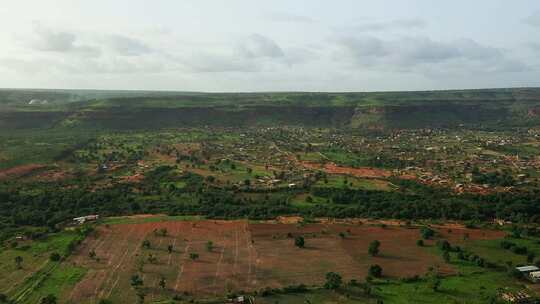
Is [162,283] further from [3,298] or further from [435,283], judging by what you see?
[435,283]

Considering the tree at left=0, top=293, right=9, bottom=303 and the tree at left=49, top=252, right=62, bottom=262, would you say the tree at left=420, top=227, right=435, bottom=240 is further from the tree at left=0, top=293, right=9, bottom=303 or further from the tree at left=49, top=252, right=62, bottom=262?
the tree at left=0, top=293, right=9, bottom=303

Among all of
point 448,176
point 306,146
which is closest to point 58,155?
point 306,146

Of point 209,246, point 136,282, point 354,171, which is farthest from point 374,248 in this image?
point 354,171

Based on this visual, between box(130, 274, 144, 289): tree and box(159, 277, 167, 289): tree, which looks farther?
box(130, 274, 144, 289): tree

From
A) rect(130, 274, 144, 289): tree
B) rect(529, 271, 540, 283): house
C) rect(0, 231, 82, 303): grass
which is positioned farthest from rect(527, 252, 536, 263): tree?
rect(0, 231, 82, 303): grass

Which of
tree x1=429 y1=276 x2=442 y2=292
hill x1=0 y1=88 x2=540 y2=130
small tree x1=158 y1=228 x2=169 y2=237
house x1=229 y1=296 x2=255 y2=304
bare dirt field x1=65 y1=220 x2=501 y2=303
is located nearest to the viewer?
house x1=229 y1=296 x2=255 y2=304

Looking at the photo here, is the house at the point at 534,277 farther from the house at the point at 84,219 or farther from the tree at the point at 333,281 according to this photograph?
the house at the point at 84,219

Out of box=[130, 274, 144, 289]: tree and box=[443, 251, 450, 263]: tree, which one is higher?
box=[443, 251, 450, 263]: tree
